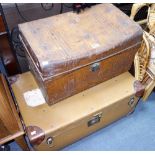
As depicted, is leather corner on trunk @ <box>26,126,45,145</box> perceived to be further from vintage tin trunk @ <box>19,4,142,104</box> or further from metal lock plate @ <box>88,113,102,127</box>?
metal lock plate @ <box>88,113,102,127</box>

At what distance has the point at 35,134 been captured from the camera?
1.07m

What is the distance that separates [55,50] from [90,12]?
408mm

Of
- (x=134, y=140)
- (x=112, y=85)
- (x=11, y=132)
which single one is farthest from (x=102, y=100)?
(x=11, y=132)

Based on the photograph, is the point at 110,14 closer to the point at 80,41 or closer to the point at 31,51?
the point at 80,41

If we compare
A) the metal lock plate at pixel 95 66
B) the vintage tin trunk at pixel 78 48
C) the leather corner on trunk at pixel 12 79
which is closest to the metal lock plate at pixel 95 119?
the vintage tin trunk at pixel 78 48

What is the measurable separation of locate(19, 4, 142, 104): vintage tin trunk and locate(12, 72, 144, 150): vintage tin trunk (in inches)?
2.4

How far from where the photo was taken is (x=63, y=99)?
1225 millimetres

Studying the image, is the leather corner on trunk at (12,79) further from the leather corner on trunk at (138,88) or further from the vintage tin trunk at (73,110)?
the leather corner on trunk at (138,88)

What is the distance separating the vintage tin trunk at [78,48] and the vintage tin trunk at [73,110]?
0.06 meters

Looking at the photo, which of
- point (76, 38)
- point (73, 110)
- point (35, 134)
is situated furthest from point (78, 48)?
point (35, 134)

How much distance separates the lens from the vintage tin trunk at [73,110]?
1119 millimetres

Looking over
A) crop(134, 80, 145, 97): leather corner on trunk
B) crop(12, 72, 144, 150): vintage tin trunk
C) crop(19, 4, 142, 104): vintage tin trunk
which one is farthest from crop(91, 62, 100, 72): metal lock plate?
crop(134, 80, 145, 97): leather corner on trunk

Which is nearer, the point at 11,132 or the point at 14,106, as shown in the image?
the point at 11,132

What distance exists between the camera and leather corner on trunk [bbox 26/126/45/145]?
1.07m
